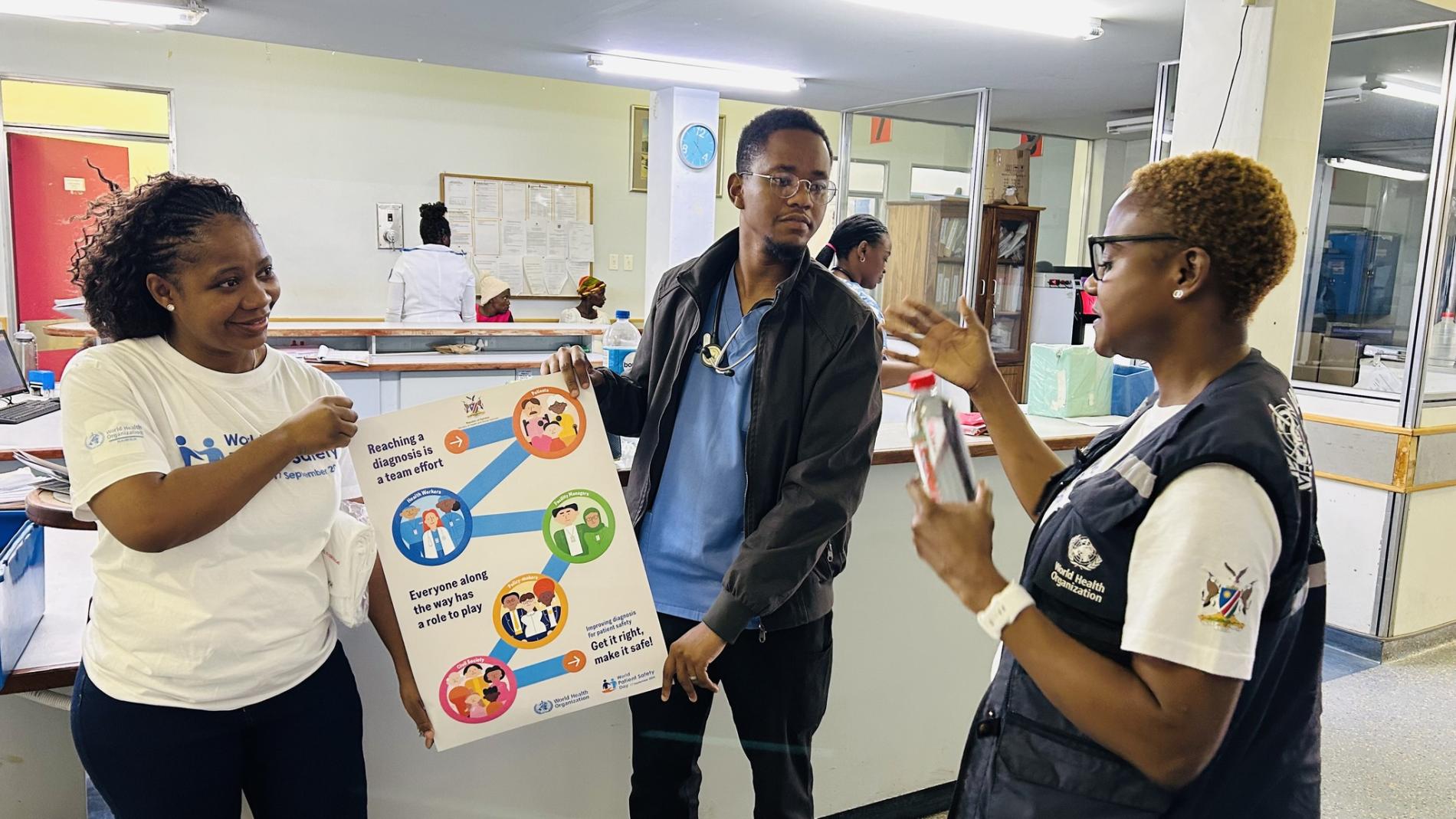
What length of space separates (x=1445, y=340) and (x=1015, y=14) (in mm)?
2376

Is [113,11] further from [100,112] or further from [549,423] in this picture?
[549,423]

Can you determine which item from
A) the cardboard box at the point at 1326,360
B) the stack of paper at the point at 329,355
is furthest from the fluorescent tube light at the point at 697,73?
the cardboard box at the point at 1326,360

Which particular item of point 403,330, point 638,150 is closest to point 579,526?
point 403,330

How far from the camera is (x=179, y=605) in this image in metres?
1.24

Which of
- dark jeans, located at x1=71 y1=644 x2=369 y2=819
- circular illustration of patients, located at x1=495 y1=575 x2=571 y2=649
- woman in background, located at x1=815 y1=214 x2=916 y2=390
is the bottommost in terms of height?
dark jeans, located at x1=71 y1=644 x2=369 y2=819

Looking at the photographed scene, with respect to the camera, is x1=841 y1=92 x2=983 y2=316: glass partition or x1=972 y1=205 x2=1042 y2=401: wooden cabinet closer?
x1=972 y1=205 x2=1042 y2=401: wooden cabinet

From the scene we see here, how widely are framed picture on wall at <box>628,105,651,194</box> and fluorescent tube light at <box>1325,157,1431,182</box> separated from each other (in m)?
5.69

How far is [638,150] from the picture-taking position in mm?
8516

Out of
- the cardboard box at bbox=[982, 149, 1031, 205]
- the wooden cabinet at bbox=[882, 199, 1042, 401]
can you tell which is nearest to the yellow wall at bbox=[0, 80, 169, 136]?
the wooden cabinet at bbox=[882, 199, 1042, 401]

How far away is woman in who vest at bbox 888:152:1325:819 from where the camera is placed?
0.93 meters

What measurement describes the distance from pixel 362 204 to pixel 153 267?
682 centimetres

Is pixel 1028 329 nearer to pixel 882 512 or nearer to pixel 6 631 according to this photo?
pixel 882 512

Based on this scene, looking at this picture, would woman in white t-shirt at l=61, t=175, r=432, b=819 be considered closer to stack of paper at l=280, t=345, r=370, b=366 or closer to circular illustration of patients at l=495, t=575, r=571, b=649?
circular illustration of patients at l=495, t=575, r=571, b=649

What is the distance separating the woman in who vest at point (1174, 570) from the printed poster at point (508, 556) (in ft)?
2.11
